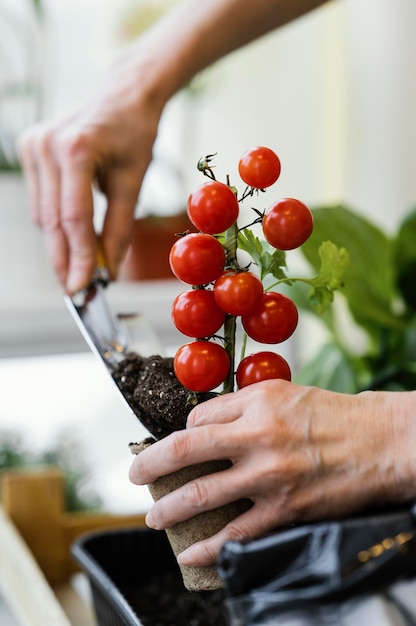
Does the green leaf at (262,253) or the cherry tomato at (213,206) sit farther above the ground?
the cherry tomato at (213,206)

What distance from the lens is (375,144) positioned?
5.56 feet

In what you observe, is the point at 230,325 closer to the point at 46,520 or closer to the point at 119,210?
the point at 119,210

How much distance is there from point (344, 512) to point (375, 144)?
4.71 ft

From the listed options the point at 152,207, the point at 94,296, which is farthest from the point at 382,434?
the point at 152,207

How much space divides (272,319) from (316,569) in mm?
133

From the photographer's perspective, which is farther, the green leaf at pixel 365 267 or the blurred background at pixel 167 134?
the blurred background at pixel 167 134

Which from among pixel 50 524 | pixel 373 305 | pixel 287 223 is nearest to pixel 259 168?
pixel 287 223

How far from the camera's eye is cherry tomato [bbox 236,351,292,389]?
394 mm

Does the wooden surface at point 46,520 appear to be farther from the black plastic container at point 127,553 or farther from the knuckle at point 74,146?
the knuckle at point 74,146

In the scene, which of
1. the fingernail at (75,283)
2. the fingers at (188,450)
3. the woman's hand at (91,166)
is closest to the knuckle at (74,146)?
the woman's hand at (91,166)

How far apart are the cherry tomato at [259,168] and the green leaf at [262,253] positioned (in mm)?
29

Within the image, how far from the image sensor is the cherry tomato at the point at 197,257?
1.23 ft

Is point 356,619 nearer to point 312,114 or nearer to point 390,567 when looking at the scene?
point 390,567

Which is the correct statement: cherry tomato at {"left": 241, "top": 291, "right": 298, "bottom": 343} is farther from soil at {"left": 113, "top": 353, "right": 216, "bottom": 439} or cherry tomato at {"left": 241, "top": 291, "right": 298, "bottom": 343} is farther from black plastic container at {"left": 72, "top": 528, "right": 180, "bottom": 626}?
black plastic container at {"left": 72, "top": 528, "right": 180, "bottom": 626}
